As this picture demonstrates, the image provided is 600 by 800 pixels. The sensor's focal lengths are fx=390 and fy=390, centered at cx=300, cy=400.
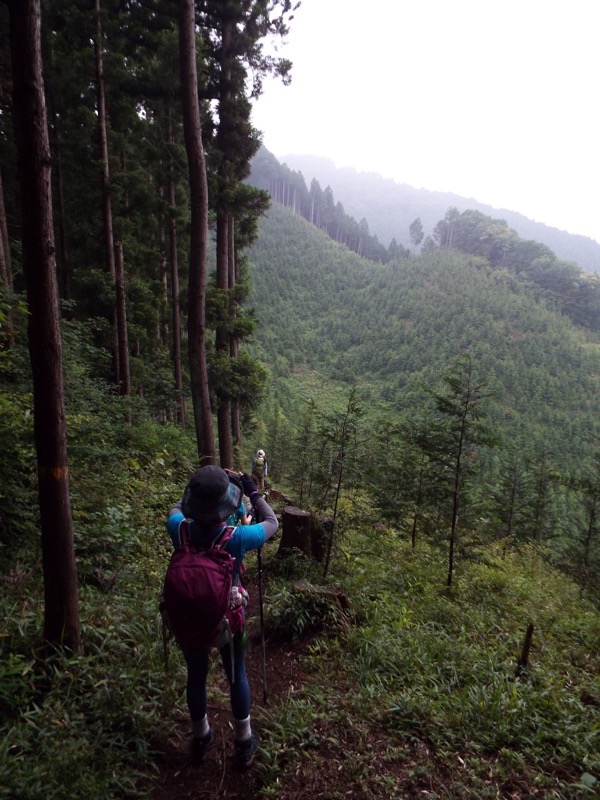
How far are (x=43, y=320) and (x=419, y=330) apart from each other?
7945 centimetres

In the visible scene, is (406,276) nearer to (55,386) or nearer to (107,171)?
(107,171)

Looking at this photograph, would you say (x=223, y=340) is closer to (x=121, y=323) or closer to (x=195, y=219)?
(x=121, y=323)

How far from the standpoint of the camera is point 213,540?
276cm

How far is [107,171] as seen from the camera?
1144 cm

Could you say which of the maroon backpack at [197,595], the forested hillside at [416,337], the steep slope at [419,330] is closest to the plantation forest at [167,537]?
the maroon backpack at [197,595]

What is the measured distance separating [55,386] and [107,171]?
11262 millimetres

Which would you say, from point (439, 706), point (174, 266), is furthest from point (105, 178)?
point (439, 706)

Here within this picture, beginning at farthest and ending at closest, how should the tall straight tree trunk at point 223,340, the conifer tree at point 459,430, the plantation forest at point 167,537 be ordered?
the tall straight tree trunk at point 223,340 → the conifer tree at point 459,430 → the plantation forest at point 167,537

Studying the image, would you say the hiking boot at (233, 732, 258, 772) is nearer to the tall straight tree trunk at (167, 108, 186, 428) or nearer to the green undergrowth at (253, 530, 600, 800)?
the green undergrowth at (253, 530, 600, 800)

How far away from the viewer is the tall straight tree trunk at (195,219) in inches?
263

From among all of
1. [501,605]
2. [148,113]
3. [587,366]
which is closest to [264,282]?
[587,366]

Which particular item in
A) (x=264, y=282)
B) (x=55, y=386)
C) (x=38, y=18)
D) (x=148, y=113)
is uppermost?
(x=148, y=113)

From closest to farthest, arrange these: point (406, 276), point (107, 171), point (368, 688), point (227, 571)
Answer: point (227, 571) < point (368, 688) < point (107, 171) < point (406, 276)

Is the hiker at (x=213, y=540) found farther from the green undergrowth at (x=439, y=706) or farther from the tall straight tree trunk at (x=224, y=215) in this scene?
the tall straight tree trunk at (x=224, y=215)
